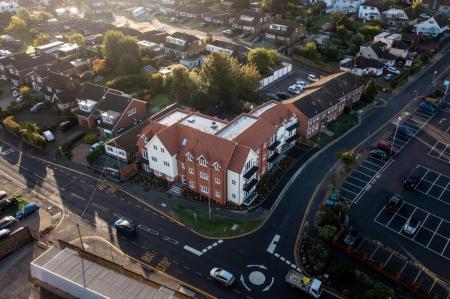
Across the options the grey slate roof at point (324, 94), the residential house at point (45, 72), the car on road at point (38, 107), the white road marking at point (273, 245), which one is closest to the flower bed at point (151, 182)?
the white road marking at point (273, 245)

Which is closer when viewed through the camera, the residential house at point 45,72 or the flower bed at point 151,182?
the flower bed at point 151,182

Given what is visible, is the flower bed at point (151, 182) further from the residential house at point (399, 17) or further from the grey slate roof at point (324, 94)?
the residential house at point (399, 17)

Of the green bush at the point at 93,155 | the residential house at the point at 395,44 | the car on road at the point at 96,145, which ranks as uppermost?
the residential house at the point at 395,44

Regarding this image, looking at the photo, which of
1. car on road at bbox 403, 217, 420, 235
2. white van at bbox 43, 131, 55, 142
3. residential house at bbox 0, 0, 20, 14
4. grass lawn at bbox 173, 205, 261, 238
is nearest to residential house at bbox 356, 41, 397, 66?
car on road at bbox 403, 217, 420, 235

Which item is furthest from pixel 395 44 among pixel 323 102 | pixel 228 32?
pixel 228 32

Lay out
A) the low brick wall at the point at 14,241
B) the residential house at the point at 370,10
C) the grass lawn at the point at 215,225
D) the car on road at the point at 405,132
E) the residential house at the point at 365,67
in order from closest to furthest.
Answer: the low brick wall at the point at 14,241, the grass lawn at the point at 215,225, the car on road at the point at 405,132, the residential house at the point at 365,67, the residential house at the point at 370,10

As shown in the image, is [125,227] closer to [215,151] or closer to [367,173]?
[215,151]

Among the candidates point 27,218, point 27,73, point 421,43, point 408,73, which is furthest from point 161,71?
point 421,43

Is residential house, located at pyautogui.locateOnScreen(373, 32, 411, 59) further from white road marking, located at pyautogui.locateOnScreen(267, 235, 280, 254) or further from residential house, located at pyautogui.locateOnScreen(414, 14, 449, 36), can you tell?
white road marking, located at pyautogui.locateOnScreen(267, 235, 280, 254)
